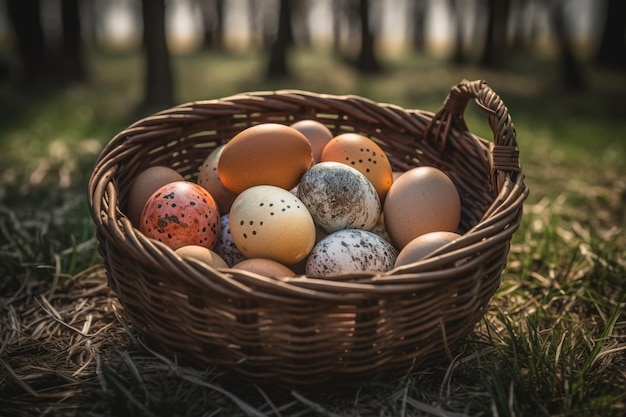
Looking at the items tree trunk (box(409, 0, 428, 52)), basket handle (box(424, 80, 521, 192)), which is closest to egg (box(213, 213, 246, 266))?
basket handle (box(424, 80, 521, 192))

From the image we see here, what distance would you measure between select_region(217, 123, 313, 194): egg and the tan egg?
456 mm

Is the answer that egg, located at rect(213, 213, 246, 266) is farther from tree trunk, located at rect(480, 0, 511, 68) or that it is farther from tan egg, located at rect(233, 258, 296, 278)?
tree trunk, located at rect(480, 0, 511, 68)

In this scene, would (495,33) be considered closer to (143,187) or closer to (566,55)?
(566,55)

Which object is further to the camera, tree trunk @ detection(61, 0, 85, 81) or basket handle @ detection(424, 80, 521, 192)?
tree trunk @ detection(61, 0, 85, 81)

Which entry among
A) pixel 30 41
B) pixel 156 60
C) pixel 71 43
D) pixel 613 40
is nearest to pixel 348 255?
pixel 156 60

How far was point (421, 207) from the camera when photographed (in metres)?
2.03

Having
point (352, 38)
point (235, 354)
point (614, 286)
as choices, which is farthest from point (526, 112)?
point (352, 38)

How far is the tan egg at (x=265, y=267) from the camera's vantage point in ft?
5.57

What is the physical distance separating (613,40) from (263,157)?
14.0 metres

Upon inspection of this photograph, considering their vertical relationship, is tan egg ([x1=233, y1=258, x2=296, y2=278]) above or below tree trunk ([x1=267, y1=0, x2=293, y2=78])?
above

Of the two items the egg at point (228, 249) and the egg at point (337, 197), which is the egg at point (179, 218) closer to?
the egg at point (228, 249)

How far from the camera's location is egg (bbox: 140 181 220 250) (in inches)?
74.6

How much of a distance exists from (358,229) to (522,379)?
29.8 inches

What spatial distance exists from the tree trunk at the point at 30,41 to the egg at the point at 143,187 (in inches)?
295
